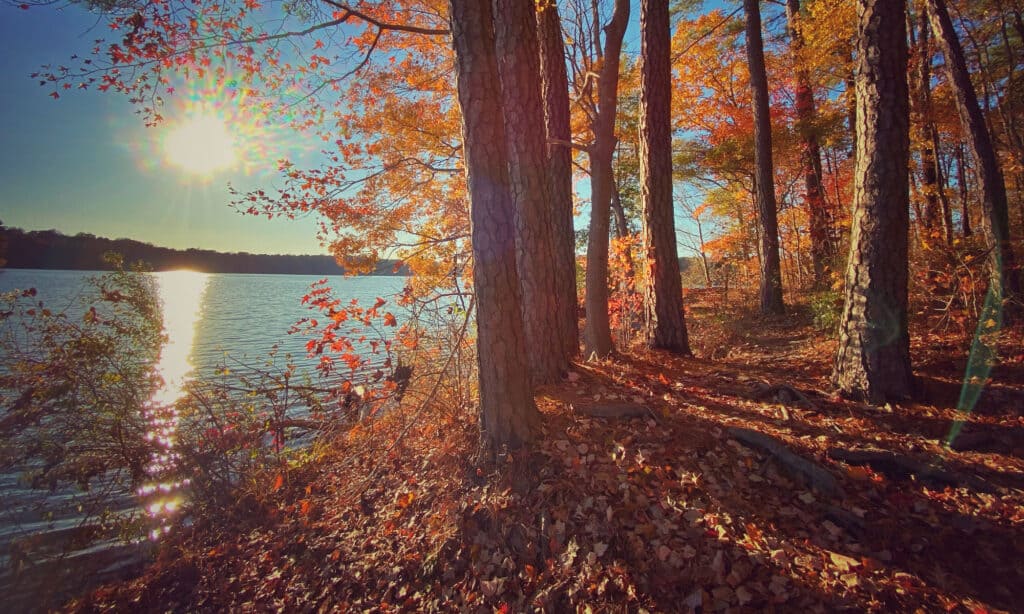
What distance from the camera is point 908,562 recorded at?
2.42 meters

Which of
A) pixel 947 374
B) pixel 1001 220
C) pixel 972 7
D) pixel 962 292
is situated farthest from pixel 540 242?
pixel 972 7

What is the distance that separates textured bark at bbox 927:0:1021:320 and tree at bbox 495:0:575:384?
6089 mm

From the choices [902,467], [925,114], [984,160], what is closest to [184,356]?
[902,467]

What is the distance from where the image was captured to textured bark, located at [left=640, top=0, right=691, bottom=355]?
19.5 ft

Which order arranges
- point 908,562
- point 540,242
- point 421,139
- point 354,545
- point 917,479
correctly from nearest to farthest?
point 908,562 → point 917,479 → point 354,545 → point 540,242 → point 421,139

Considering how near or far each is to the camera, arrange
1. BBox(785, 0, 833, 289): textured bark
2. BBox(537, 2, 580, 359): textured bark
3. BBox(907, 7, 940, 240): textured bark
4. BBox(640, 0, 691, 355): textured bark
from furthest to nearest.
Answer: BBox(785, 0, 833, 289): textured bark < BBox(907, 7, 940, 240): textured bark < BBox(640, 0, 691, 355): textured bark < BBox(537, 2, 580, 359): textured bark

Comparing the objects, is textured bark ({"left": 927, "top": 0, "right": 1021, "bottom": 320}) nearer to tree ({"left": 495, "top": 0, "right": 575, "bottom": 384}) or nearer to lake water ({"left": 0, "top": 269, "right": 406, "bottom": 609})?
tree ({"left": 495, "top": 0, "right": 575, "bottom": 384})

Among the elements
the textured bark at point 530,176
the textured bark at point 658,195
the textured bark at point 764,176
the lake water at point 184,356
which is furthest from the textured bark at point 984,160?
the lake water at point 184,356

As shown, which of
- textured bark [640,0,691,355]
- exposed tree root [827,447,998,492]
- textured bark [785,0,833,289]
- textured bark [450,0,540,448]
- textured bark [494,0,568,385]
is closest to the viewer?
exposed tree root [827,447,998,492]

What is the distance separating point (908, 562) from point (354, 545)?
3.89m

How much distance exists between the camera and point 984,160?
20.2ft

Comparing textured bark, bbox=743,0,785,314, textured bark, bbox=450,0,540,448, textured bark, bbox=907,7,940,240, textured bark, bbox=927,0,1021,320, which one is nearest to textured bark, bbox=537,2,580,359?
textured bark, bbox=450,0,540,448

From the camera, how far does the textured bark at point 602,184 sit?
528cm

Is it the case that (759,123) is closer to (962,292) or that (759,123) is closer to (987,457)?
(962,292)
